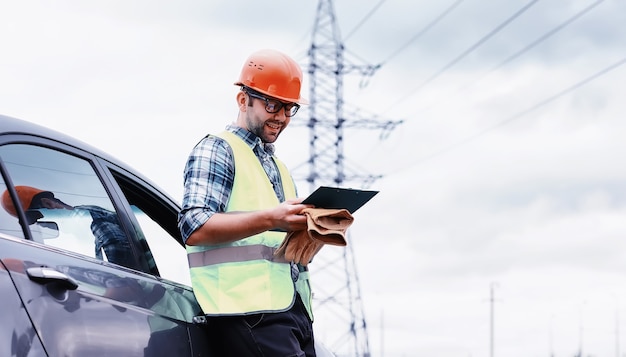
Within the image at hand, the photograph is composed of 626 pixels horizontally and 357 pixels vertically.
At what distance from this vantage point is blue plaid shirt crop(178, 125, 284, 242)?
146 inches

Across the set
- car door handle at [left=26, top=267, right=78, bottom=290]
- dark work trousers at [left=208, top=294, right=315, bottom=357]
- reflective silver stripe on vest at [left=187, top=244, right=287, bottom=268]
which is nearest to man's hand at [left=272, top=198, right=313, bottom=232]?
reflective silver stripe on vest at [left=187, top=244, right=287, bottom=268]

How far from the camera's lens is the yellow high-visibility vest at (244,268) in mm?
3734

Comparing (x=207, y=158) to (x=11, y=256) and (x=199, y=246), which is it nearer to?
(x=199, y=246)

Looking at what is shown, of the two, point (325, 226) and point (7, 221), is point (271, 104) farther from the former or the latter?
point (7, 221)

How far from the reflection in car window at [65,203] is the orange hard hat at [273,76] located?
64cm

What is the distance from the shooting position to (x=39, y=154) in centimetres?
351

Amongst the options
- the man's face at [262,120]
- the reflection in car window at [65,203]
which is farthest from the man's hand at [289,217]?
the reflection in car window at [65,203]

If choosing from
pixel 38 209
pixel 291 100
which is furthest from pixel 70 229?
pixel 291 100

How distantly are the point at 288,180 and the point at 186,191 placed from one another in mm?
560

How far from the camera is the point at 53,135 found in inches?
143

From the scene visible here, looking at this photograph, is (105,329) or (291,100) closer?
(105,329)

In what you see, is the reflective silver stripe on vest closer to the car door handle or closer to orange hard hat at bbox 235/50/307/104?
orange hard hat at bbox 235/50/307/104

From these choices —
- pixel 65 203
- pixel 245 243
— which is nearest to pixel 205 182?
pixel 245 243

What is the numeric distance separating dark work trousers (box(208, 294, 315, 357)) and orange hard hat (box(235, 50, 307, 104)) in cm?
75
